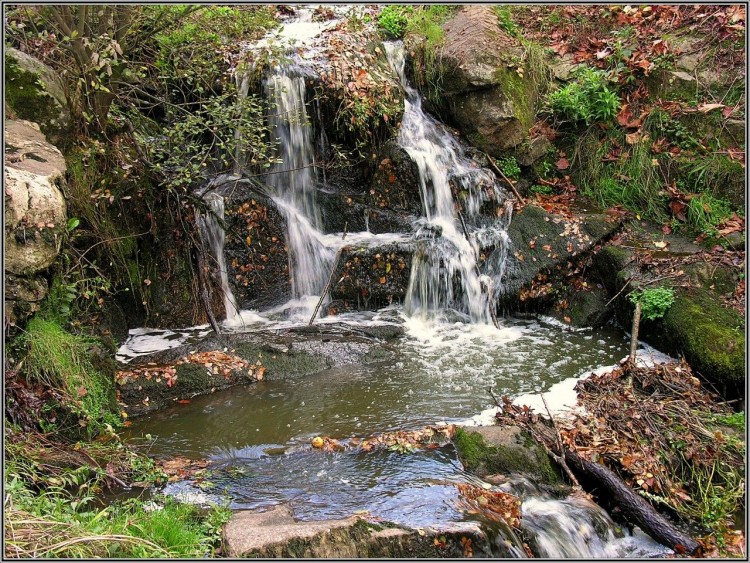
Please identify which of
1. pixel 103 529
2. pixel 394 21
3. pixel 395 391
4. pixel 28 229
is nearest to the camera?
pixel 103 529

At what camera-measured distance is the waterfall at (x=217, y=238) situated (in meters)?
8.05

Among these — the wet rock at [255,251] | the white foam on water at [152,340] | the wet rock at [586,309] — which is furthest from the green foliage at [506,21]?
the white foam on water at [152,340]

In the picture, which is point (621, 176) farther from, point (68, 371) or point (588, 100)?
point (68, 371)

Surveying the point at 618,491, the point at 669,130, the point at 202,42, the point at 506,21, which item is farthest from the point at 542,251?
the point at 202,42

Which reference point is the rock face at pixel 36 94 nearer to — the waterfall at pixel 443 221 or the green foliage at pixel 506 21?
the waterfall at pixel 443 221

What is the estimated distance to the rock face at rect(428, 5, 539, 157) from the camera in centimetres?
932

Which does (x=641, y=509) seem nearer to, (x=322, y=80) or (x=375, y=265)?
(x=375, y=265)

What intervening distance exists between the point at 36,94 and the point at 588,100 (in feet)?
25.0

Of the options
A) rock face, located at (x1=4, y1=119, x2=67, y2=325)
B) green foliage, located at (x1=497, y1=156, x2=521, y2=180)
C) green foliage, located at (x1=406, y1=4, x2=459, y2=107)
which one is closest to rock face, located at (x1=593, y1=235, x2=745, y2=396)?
green foliage, located at (x1=497, y1=156, x2=521, y2=180)

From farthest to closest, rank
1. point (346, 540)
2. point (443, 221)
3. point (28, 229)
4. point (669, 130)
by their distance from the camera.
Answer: point (443, 221) < point (669, 130) < point (28, 229) < point (346, 540)

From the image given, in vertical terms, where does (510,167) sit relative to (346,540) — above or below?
above

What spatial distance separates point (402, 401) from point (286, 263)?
327cm

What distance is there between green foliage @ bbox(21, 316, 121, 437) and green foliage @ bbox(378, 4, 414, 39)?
303 inches

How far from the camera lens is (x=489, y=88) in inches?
369
